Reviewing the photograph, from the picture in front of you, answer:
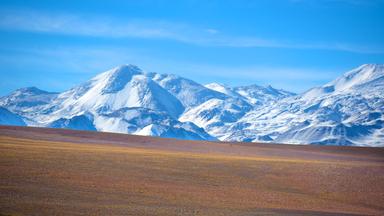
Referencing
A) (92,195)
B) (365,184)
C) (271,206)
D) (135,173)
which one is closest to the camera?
(92,195)

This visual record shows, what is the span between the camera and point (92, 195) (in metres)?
40.9

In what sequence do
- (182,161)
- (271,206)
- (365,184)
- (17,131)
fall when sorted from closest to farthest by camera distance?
(271,206)
(365,184)
(182,161)
(17,131)

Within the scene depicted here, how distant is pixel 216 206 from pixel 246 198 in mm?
5674

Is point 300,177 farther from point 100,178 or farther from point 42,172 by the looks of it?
point 42,172

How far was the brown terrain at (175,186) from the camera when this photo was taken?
1513 inches

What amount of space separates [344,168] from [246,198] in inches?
996

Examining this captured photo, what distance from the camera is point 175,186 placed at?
162ft

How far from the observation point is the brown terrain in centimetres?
3844

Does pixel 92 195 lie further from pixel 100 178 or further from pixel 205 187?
pixel 205 187

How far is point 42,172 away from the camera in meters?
46.9

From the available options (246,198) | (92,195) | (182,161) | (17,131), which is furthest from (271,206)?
(17,131)

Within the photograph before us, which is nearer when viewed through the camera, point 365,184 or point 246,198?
point 246,198

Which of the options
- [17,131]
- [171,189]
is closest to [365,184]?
[171,189]

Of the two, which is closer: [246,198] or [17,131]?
[246,198]
